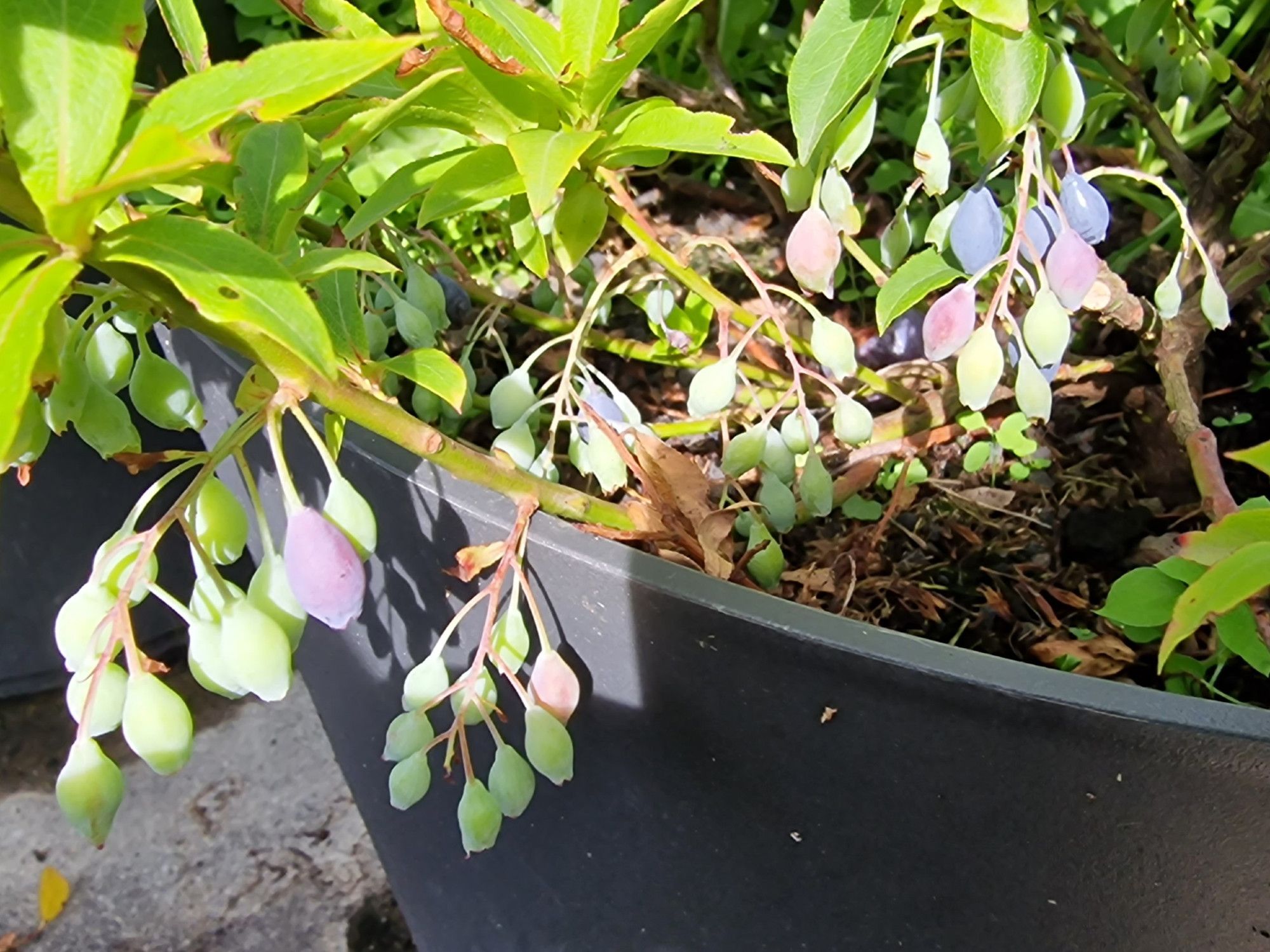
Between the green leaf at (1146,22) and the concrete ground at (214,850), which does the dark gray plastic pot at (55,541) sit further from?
the green leaf at (1146,22)

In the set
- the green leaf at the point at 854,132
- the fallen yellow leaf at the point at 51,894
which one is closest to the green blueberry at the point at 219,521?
the green leaf at the point at 854,132

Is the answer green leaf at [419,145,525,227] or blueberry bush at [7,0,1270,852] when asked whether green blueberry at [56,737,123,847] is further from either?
green leaf at [419,145,525,227]

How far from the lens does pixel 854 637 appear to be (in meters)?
0.44

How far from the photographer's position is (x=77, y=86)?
35 centimetres

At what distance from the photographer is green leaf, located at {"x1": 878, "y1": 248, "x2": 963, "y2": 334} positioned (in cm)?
53

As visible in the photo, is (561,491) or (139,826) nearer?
(561,491)

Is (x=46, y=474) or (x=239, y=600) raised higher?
(x=239, y=600)

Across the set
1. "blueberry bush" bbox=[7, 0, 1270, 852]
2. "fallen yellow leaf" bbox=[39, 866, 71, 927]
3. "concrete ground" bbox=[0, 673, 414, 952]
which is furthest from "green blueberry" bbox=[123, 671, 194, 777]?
"fallen yellow leaf" bbox=[39, 866, 71, 927]

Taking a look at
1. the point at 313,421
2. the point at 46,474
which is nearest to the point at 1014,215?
the point at 313,421

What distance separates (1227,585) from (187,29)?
19.7 inches

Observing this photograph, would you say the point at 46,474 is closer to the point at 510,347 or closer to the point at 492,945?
the point at 510,347

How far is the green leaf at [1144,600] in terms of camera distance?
1.73ft

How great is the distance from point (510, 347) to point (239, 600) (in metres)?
0.58

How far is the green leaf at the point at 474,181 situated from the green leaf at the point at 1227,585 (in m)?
0.35
